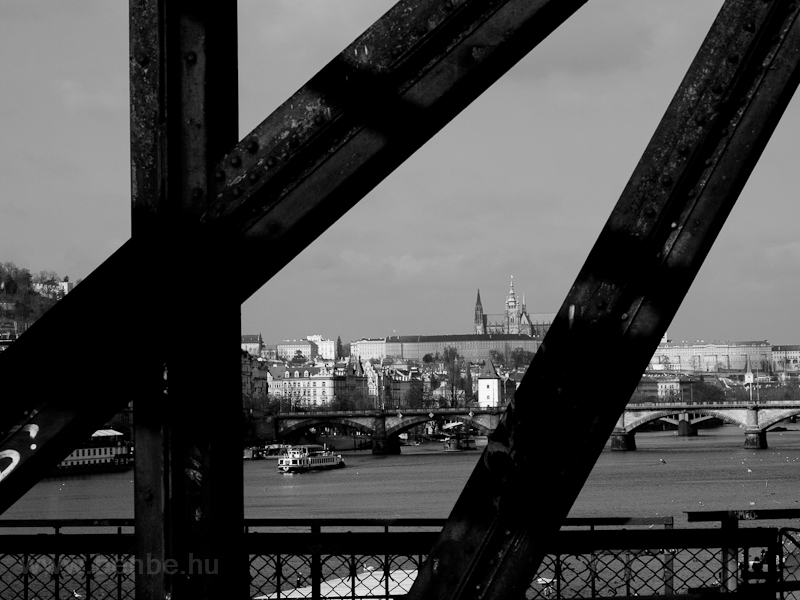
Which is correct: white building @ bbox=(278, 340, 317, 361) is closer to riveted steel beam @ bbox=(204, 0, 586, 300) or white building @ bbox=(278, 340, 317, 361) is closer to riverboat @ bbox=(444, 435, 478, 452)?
riverboat @ bbox=(444, 435, 478, 452)

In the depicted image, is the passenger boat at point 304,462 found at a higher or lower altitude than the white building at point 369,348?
lower

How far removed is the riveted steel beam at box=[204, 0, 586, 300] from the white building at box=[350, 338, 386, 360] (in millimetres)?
188499

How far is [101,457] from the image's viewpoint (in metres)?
52.6

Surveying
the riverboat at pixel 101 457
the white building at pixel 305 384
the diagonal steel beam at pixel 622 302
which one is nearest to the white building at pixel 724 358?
the white building at pixel 305 384

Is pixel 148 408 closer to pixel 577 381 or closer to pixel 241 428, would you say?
pixel 241 428

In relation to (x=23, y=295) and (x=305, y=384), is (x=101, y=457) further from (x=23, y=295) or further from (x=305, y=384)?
(x=305, y=384)

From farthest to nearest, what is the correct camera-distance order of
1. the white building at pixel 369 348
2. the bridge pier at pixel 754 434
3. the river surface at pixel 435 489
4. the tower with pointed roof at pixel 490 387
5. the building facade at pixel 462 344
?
the white building at pixel 369 348
the building facade at pixel 462 344
the tower with pointed roof at pixel 490 387
the bridge pier at pixel 754 434
the river surface at pixel 435 489

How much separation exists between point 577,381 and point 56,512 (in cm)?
3198

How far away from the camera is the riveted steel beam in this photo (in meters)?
1.43

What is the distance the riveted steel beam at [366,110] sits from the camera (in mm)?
1431

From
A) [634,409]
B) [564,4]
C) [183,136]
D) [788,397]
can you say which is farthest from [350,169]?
[788,397]

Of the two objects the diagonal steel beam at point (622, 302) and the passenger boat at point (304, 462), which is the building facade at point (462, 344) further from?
the diagonal steel beam at point (622, 302)

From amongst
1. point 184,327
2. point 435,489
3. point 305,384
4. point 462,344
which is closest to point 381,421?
point 435,489

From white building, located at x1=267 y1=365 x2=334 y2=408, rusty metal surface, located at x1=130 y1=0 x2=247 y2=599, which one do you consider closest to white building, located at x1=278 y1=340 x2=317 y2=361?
white building, located at x1=267 y1=365 x2=334 y2=408
